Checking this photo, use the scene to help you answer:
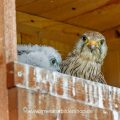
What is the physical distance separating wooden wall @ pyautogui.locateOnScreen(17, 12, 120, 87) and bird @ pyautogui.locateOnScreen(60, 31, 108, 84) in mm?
Result: 337

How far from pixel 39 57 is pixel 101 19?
693 mm

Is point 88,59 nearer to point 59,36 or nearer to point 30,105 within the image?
point 59,36

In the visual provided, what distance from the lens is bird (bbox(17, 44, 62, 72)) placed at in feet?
8.77

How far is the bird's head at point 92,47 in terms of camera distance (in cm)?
300

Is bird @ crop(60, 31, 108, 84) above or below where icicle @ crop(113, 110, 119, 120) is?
above

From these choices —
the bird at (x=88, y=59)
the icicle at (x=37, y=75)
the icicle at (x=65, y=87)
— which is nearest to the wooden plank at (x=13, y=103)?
the icicle at (x=37, y=75)

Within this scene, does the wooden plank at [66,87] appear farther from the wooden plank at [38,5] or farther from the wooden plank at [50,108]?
the wooden plank at [38,5]

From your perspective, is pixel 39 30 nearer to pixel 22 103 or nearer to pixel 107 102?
pixel 107 102

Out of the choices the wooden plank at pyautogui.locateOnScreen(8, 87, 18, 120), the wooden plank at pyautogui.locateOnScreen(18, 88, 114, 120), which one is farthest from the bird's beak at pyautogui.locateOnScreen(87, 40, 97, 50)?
the wooden plank at pyautogui.locateOnScreen(8, 87, 18, 120)

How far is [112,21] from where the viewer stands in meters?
3.33

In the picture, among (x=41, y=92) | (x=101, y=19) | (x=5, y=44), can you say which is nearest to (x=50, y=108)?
(x=41, y=92)

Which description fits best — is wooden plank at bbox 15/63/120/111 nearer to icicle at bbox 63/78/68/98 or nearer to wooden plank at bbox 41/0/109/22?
icicle at bbox 63/78/68/98

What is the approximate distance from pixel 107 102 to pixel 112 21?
114cm

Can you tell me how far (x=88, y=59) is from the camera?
9.91ft
